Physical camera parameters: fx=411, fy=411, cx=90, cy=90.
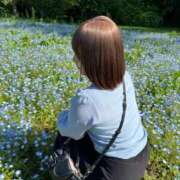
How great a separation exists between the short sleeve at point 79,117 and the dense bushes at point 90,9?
59.0 feet

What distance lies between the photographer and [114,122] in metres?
2.78

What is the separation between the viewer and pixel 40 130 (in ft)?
12.5

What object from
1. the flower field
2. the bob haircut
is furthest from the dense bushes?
the bob haircut

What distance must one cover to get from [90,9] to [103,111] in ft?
65.0

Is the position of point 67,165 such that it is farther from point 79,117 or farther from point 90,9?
point 90,9

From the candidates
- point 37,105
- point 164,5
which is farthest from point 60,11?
point 37,105

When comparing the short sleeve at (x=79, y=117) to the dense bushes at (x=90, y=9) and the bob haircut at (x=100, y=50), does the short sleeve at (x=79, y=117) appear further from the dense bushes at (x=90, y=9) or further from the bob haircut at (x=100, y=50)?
the dense bushes at (x=90, y=9)

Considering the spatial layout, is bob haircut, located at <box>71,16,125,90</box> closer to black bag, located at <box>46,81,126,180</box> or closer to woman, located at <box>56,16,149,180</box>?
woman, located at <box>56,16,149,180</box>

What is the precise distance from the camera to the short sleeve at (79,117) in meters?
2.67

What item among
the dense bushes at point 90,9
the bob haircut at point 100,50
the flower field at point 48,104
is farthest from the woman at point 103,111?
the dense bushes at point 90,9

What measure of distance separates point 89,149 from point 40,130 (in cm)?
98

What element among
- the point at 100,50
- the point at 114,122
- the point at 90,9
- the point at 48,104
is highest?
the point at 100,50

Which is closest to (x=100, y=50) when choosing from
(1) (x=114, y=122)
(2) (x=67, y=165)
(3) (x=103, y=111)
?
(3) (x=103, y=111)

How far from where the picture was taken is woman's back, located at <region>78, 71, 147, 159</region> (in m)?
2.70
